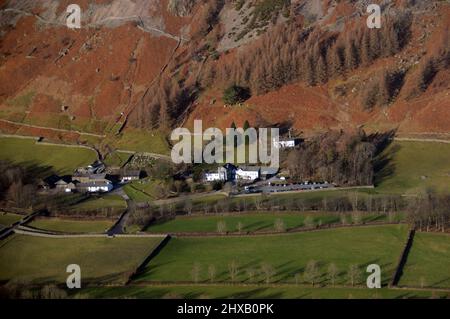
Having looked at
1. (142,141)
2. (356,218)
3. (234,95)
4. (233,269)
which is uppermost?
(234,95)

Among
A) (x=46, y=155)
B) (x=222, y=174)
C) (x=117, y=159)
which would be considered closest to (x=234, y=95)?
(x=117, y=159)

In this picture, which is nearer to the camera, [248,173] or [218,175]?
[248,173]

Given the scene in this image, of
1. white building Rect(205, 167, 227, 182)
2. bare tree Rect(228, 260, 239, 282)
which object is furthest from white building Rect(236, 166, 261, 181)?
bare tree Rect(228, 260, 239, 282)

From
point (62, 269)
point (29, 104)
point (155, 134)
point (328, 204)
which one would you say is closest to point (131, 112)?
Answer: point (155, 134)

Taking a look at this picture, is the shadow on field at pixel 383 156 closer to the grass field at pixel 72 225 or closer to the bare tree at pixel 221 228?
the bare tree at pixel 221 228

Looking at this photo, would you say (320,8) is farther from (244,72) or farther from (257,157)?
(257,157)

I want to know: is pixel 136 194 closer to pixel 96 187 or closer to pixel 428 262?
pixel 96 187

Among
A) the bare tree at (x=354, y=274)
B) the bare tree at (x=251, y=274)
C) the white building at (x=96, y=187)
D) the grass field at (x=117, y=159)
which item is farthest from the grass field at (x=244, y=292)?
the grass field at (x=117, y=159)
